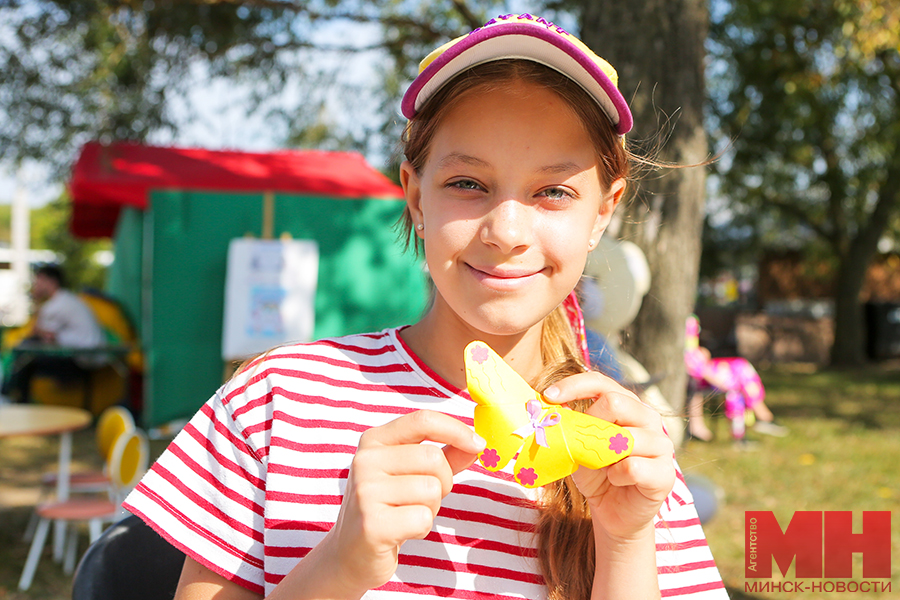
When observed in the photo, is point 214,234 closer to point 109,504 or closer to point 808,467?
point 109,504

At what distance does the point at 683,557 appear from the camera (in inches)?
49.7

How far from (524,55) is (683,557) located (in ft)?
2.97

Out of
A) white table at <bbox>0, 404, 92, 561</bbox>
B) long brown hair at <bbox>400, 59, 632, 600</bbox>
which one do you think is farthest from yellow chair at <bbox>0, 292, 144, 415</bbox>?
long brown hair at <bbox>400, 59, 632, 600</bbox>

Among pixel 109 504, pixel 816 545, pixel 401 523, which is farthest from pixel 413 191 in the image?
pixel 109 504

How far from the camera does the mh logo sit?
243cm

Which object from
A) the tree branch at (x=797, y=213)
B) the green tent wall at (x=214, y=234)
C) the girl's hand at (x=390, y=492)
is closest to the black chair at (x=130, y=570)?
the girl's hand at (x=390, y=492)

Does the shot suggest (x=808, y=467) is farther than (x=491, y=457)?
Yes

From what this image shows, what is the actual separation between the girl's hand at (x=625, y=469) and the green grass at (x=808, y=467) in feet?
6.31

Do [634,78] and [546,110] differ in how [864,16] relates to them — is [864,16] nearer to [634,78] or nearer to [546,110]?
[634,78]

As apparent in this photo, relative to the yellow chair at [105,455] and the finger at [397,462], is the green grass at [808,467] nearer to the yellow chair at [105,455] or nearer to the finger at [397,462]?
the finger at [397,462]

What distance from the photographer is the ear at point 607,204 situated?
4.36ft

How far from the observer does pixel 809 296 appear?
19953 millimetres

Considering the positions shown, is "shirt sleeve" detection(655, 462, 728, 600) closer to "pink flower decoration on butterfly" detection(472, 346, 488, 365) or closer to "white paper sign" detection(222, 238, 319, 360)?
"pink flower decoration on butterfly" detection(472, 346, 488, 365)

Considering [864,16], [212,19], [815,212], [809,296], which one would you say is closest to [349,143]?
[212,19]
